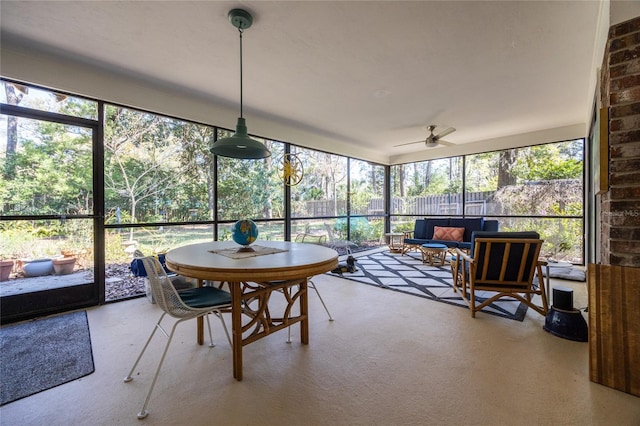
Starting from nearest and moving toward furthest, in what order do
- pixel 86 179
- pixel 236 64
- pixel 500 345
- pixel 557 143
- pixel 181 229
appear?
pixel 500 345, pixel 236 64, pixel 86 179, pixel 181 229, pixel 557 143

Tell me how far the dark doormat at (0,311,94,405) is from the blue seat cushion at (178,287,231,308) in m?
0.76

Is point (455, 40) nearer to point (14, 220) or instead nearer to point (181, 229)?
point (181, 229)

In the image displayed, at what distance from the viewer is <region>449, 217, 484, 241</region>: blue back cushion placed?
541 cm

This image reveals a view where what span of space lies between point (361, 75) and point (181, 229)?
2.93 metres

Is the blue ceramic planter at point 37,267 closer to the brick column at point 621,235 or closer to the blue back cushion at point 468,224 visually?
the brick column at point 621,235

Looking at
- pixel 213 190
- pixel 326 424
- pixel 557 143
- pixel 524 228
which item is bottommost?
pixel 326 424

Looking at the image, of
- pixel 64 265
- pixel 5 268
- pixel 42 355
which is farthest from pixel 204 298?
pixel 5 268

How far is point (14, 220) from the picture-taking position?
2549mm

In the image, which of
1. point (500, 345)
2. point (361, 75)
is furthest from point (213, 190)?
point (500, 345)

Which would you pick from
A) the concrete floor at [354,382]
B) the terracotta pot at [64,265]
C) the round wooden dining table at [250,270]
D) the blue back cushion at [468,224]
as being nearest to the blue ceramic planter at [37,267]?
the terracotta pot at [64,265]

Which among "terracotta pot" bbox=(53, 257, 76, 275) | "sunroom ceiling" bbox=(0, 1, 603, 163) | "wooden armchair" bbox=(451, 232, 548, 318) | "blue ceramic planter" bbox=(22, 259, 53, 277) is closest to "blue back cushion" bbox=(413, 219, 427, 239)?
"sunroom ceiling" bbox=(0, 1, 603, 163)

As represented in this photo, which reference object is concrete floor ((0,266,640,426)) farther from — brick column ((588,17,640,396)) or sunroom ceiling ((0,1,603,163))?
sunroom ceiling ((0,1,603,163))

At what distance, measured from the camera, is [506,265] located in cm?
259

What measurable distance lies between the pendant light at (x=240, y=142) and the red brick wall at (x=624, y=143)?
230cm
